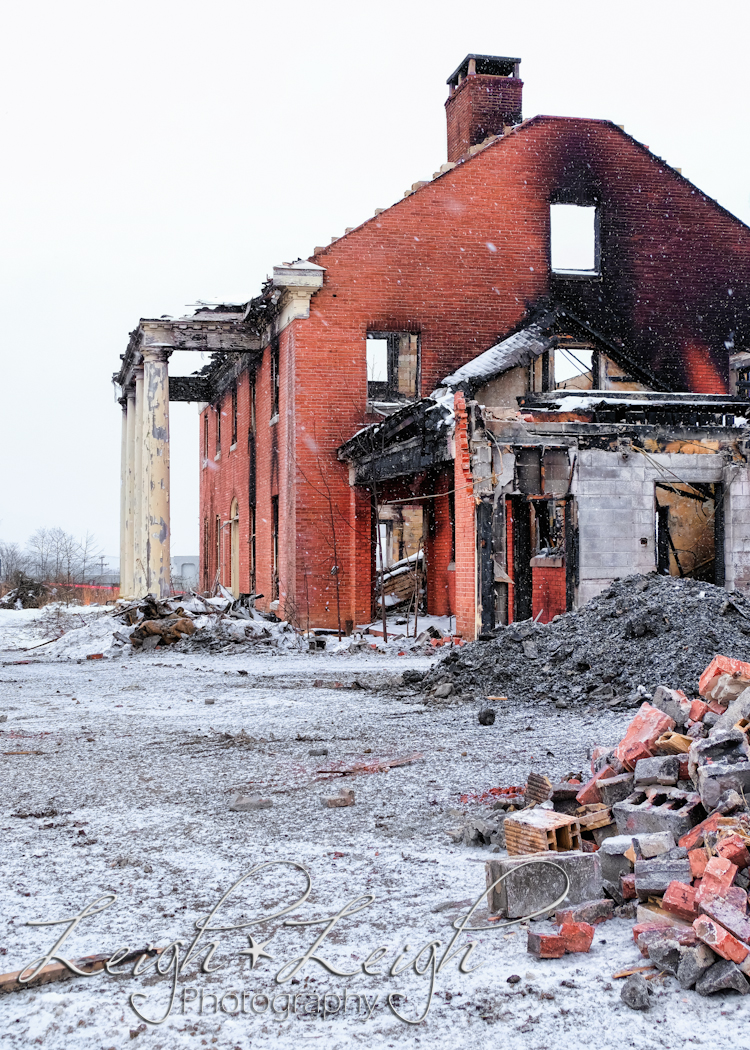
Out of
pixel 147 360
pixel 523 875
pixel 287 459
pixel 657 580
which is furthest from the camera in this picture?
pixel 147 360

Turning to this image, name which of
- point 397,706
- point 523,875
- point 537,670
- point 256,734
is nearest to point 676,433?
point 537,670

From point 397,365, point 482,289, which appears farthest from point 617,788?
point 397,365

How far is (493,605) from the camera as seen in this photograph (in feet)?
47.4

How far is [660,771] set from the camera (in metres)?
4.90

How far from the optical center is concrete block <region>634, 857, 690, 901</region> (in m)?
3.88

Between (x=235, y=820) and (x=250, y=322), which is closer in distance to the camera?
(x=235, y=820)

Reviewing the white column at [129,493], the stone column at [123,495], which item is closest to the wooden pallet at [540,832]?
the white column at [129,493]

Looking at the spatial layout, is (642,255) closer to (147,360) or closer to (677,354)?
(677,354)

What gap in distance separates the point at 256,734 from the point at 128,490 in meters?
20.4

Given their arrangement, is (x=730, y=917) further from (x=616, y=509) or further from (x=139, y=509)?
(x=139, y=509)

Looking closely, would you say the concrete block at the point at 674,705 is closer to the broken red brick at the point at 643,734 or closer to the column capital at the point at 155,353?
Result: the broken red brick at the point at 643,734

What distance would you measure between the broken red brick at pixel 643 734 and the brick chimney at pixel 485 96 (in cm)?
1900

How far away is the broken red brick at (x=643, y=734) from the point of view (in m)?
5.29

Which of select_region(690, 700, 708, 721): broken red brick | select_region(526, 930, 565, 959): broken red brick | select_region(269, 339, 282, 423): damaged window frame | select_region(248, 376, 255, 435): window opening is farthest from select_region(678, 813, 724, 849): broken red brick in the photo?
select_region(248, 376, 255, 435): window opening
